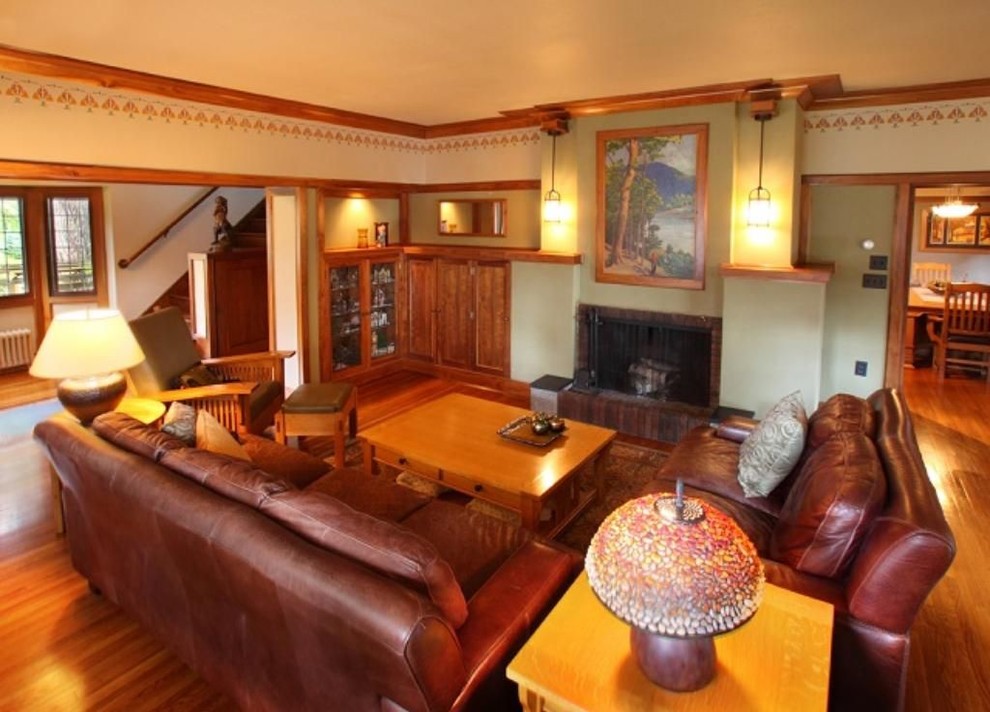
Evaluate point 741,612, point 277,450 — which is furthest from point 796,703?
point 277,450

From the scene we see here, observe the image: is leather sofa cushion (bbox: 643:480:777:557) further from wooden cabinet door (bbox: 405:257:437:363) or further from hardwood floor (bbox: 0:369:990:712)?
wooden cabinet door (bbox: 405:257:437:363)

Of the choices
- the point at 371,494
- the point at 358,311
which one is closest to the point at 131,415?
the point at 371,494

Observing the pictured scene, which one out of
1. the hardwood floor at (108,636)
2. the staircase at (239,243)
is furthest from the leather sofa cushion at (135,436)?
the staircase at (239,243)

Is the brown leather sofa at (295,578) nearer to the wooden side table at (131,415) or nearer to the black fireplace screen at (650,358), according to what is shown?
the wooden side table at (131,415)

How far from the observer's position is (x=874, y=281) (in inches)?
200

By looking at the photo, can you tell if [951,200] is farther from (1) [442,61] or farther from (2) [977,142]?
(1) [442,61]

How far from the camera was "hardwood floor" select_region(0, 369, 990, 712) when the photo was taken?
7.67 feet

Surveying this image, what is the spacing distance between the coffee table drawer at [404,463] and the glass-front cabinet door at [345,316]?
8.94 feet

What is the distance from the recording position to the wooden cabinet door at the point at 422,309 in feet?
22.6

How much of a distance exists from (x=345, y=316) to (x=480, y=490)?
11.7ft

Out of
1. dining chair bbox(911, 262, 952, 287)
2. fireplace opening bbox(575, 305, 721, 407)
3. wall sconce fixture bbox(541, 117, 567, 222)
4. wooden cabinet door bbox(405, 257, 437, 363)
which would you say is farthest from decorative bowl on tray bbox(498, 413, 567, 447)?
dining chair bbox(911, 262, 952, 287)

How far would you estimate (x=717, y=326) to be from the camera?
16.6ft

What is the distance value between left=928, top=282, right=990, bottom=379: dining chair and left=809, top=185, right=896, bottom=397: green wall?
2.09 m

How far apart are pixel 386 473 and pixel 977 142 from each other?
4.69 m
